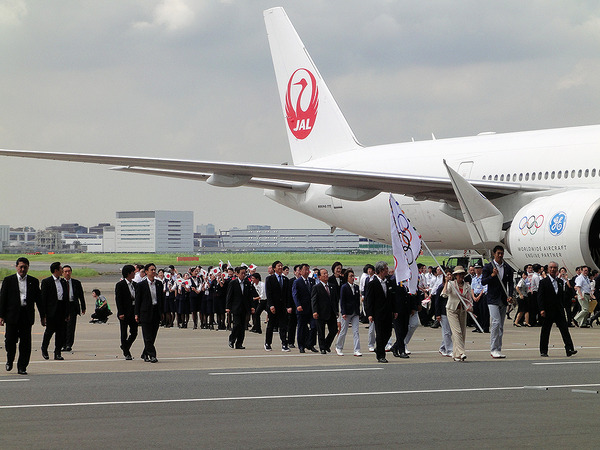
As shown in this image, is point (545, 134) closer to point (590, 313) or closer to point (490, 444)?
point (590, 313)

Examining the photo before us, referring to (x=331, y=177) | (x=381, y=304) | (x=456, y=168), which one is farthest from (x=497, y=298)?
(x=456, y=168)

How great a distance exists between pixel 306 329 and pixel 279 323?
592 mm

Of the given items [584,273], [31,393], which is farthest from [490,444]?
[584,273]

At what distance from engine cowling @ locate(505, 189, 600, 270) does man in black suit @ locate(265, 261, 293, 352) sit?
6.50 meters

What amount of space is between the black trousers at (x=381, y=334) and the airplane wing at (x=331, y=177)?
8729 mm

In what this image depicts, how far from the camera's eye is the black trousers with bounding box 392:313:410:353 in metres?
17.2

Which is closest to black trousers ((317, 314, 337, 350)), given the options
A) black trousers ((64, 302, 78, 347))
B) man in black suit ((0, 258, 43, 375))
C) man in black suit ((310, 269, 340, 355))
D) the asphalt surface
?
man in black suit ((310, 269, 340, 355))

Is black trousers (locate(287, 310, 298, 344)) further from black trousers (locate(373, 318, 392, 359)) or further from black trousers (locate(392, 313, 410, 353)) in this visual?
black trousers (locate(373, 318, 392, 359))

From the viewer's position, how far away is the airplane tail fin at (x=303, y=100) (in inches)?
1394

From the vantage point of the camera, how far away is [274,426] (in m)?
9.24

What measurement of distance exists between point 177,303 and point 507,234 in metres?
9.16

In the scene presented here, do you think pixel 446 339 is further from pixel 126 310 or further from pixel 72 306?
pixel 72 306

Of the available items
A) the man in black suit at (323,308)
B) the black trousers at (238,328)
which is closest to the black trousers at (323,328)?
the man in black suit at (323,308)

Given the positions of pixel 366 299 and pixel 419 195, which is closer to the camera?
pixel 366 299
